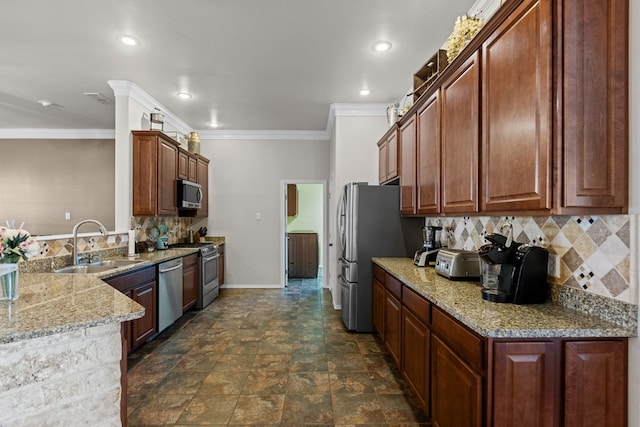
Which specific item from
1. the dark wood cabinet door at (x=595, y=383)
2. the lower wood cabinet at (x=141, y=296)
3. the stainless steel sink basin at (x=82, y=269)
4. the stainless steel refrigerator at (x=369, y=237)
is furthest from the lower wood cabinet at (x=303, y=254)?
the dark wood cabinet door at (x=595, y=383)

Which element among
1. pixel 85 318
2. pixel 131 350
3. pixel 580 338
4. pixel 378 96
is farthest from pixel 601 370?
pixel 378 96

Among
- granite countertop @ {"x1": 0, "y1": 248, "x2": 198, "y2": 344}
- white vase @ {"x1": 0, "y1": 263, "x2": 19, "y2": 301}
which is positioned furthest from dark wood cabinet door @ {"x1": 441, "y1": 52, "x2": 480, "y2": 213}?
white vase @ {"x1": 0, "y1": 263, "x2": 19, "y2": 301}

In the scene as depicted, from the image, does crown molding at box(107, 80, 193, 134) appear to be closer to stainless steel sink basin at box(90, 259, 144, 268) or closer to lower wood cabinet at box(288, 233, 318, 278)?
stainless steel sink basin at box(90, 259, 144, 268)

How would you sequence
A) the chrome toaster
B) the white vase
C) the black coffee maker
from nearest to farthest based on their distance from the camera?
1. the white vase
2. the black coffee maker
3. the chrome toaster

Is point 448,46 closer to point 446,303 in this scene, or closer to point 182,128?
point 446,303

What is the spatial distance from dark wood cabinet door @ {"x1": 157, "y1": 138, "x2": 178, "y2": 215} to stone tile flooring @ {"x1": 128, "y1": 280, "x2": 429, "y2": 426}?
1430 mm

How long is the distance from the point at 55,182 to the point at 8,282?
5483 millimetres

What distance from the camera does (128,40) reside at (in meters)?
2.86

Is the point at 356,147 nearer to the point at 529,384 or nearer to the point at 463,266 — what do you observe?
the point at 463,266

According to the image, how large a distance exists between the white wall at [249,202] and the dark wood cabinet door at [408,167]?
106 inches

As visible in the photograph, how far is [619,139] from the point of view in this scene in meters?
1.29

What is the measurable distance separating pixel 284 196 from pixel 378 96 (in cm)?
249

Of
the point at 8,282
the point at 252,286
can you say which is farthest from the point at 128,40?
the point at 252,286

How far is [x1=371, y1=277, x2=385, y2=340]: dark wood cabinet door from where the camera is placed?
123 inches
